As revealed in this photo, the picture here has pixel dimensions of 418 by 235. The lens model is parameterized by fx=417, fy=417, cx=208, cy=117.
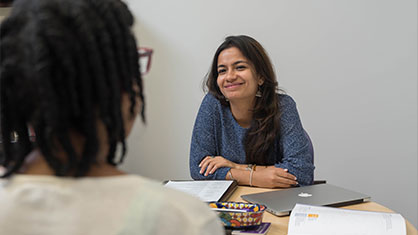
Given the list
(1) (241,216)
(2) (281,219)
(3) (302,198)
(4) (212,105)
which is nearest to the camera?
(1) (241,216)

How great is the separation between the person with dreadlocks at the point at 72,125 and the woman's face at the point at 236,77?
141cm

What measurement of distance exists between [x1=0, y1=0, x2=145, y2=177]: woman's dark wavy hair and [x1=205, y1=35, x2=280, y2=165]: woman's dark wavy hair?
4.44 ft

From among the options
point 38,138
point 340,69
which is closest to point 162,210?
point 38,138

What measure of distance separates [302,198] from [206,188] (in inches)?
13.4

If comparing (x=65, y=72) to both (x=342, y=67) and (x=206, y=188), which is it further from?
(x=342, y=67)

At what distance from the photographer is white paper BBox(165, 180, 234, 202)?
1375 millimetres

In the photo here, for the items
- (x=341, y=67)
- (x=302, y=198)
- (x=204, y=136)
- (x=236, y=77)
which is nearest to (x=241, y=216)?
(x=302, y=198)

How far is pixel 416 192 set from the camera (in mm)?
2902

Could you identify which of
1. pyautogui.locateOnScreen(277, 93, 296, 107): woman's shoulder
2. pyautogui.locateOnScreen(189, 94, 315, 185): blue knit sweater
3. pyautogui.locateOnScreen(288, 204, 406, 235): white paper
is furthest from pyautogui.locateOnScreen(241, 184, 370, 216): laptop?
pyautogui.locateOnScreen(277, 93, 296, 107): woman's shoulder

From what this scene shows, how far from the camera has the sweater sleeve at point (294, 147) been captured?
1.69 meters

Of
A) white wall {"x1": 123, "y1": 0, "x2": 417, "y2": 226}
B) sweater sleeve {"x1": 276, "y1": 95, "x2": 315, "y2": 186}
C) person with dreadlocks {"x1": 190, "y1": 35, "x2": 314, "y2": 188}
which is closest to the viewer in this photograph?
sweater sleeve {"x1": 276, "y1": 95, "x2": 315, "y2": 186}

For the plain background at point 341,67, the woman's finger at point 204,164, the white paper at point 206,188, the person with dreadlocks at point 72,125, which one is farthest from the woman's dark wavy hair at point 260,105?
the person with dreadlocks at point 72,125

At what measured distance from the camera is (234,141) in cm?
196

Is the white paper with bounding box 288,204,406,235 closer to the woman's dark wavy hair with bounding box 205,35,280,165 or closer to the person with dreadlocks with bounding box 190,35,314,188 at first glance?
the person with dreadlocks with bounding box 190,35,314,188
